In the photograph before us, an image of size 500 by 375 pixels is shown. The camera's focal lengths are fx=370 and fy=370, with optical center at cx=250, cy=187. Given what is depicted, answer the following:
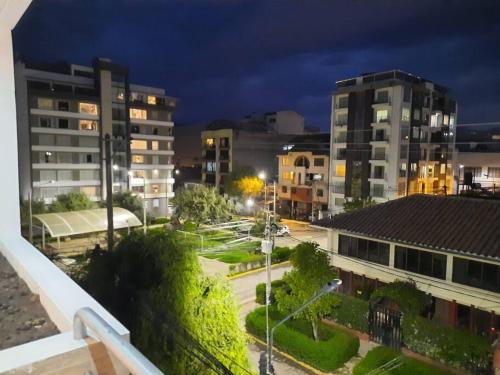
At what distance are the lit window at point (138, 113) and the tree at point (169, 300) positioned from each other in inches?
1209

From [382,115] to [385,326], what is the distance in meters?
24.1

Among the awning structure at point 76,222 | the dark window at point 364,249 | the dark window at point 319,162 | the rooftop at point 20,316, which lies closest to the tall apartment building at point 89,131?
the awning structure at point 76,222

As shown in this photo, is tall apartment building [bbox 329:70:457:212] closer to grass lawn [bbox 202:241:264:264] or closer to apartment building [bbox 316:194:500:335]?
grass lawn [bbox 202:241:264:264]

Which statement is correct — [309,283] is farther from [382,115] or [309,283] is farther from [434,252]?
[382,115]

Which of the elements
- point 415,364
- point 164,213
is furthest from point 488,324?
point 164,213

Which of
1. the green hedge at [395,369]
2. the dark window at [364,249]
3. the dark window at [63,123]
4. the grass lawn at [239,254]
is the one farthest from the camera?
the dark window at [63,123]

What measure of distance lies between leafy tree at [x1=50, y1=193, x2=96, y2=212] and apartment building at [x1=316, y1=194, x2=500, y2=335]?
64.0ft

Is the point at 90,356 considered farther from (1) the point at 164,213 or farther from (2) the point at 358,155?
(1) the point at 164,213

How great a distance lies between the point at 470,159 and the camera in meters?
39.9

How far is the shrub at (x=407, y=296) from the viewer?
12391 millimetres

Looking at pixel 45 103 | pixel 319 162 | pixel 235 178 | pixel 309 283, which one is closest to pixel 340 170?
pixel 319 162

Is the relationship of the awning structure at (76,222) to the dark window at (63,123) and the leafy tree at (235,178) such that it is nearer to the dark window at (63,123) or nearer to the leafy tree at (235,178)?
the dark window at (63,123)

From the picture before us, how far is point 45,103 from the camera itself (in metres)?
32.1

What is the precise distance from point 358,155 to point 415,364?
2515 centimetres
